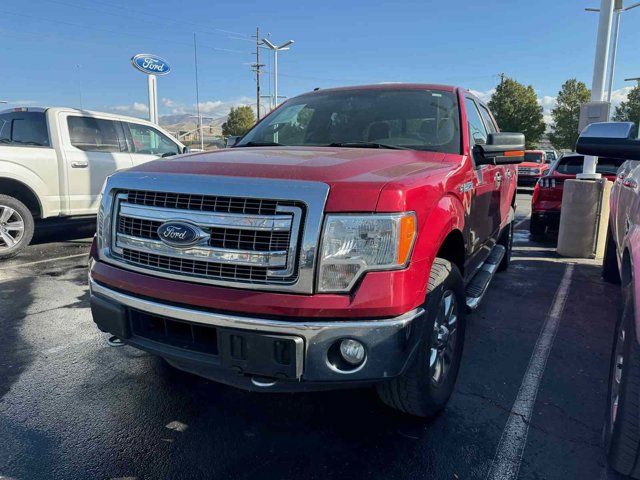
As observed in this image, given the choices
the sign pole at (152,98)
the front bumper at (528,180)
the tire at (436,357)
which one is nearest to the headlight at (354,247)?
the tire at (436,357)

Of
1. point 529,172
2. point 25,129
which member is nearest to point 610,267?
point 25,129

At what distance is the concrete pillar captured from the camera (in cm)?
696

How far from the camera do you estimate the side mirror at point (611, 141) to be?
2346 mm

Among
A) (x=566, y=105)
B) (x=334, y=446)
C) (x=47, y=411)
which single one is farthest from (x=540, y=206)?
(x=566, y=105)

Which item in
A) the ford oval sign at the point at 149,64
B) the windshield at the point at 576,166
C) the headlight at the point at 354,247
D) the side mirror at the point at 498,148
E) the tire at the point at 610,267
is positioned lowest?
the tire at the point at 610,267

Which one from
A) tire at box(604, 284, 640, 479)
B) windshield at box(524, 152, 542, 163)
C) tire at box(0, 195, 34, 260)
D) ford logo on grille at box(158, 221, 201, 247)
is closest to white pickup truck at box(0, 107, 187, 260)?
tire at box(0, 195, 34, 260)

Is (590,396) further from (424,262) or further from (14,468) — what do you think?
(14,468)

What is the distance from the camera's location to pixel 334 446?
2.47m

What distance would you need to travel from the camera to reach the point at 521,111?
40.6 m

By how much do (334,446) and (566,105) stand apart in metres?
49.7

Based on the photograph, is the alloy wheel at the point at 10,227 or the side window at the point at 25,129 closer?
the alloy wheel at the point at 10,227

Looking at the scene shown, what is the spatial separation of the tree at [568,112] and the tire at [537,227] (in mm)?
39559

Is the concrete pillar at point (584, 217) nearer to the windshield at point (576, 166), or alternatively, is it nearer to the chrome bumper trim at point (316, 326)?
the windshield at point (576, 166)

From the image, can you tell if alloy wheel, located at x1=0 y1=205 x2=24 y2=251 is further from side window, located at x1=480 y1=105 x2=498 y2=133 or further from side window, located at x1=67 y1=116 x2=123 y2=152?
side window, located at x1=480 y1=105 x2=498 y2=133
